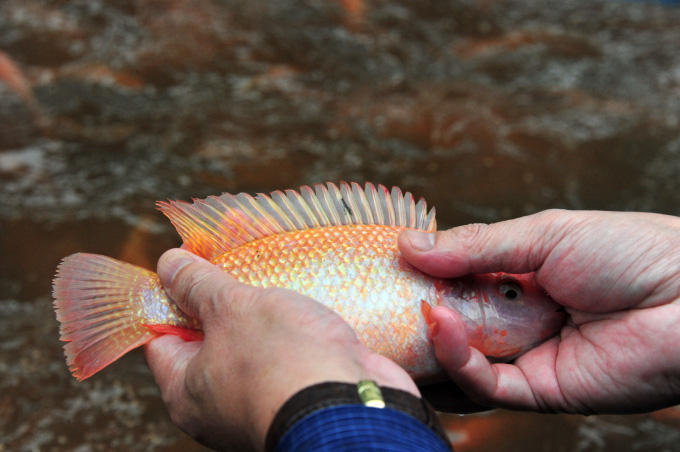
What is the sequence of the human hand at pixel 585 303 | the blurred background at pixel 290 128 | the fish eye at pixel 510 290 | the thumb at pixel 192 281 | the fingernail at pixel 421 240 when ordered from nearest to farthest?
the thumb at pixel 192 281 → the human hand at pixel 585 303 → the fingernail at pixel 421 240 → the fish eye at pixel 510 290 → the blurred background at pixel 290 128

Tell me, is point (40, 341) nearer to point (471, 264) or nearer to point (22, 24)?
point (471, 264)

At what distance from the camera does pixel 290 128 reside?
6.26m

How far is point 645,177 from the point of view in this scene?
579cm

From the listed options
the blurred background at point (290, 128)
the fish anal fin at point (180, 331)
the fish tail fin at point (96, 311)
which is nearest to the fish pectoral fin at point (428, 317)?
the fish anal fin at point (180, 331)

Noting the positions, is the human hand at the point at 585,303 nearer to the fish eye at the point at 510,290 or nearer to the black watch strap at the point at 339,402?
the fish eye at the point at 510,290

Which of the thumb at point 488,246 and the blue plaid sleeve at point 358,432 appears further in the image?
the thumb at point 488,246

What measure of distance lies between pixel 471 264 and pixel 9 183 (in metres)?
4.78

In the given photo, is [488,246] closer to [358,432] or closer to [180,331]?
[358,432]

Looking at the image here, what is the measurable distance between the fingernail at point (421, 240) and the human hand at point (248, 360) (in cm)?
54

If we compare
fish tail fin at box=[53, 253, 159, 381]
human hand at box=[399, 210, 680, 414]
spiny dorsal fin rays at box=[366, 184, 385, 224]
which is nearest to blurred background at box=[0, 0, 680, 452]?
human hand at box=[399, 210, 680, 414]

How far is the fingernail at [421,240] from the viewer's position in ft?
7.20

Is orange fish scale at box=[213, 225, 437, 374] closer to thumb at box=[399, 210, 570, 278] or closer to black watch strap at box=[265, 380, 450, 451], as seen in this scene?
thumb at box=[399, 210, 570, 278]

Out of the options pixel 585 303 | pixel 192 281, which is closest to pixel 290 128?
pixel 192 281

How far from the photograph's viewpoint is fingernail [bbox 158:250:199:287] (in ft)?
7.11
